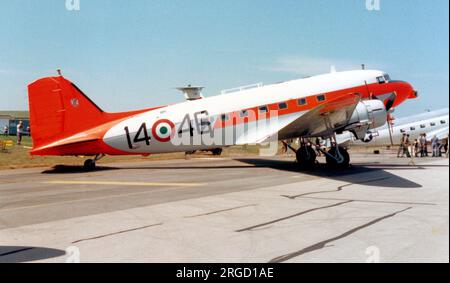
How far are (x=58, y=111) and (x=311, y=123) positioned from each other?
38.4 feet

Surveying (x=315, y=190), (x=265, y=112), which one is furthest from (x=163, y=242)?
(x=265, y=112)

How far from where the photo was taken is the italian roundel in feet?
64.5

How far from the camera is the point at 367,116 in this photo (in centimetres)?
1903

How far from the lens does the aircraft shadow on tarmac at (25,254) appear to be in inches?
231

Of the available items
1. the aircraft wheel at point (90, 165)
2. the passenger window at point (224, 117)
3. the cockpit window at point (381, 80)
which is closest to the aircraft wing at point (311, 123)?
the passenger window at point (224, 117)

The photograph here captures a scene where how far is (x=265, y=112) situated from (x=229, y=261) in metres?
15.3

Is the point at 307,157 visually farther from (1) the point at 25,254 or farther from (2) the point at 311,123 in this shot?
(1) the point at 25,254

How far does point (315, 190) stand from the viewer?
12.7 metres

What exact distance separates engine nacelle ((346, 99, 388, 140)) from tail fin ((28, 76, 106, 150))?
38.8 feet

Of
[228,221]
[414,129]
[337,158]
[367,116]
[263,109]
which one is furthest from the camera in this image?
[414,129]

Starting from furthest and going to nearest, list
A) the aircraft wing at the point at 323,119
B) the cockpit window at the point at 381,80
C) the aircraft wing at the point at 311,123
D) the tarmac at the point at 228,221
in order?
the cockpit window at the point at 381,80
the aircraft wing at the point at 311,123
the aircraft wing at the point at 323,119
the tarmac at the point at 228,221

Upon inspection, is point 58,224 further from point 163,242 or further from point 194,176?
point 194,176

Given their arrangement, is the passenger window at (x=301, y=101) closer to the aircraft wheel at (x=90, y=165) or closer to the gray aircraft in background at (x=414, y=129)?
the aircraft wheel at (x=90, y=165)

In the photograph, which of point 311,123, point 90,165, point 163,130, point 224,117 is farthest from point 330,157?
point 90,165
